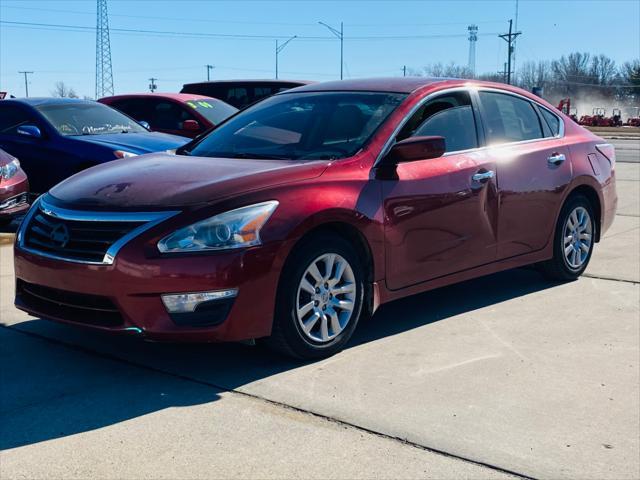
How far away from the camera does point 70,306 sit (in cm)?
432

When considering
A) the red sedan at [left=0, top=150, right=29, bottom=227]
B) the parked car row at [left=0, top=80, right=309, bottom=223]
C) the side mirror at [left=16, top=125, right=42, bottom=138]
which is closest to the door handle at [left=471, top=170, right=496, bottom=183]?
the parked car row at [left=0, top=80, right=309, bottom=223]

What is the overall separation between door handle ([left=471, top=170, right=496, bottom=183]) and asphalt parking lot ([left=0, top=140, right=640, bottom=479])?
0.95 m

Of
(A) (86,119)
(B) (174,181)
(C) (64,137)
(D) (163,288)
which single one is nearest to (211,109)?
(A) (86,119)

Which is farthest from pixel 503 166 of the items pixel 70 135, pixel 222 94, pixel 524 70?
pixel 524 70

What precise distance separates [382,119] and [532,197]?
59.9 inches

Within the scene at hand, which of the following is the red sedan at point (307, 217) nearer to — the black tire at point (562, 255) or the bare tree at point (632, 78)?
the black tire at point (562, 255)

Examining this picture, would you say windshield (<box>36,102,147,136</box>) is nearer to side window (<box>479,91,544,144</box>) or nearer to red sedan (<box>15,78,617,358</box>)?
red sedan (<box>15,78,617,358</box>)

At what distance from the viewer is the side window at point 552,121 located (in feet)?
21.2

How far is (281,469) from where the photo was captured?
327 centimetres

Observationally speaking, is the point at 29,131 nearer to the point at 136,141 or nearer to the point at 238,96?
the point at 136,141

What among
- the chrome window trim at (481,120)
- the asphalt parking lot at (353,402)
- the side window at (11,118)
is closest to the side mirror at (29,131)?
the side window at (11,118)

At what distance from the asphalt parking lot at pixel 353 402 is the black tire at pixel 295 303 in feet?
0.37

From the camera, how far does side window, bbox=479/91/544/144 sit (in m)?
5.81

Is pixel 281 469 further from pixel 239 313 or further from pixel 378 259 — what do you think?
pixel 378 259
